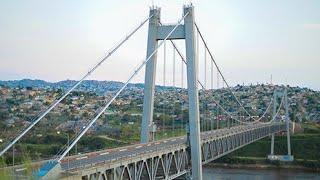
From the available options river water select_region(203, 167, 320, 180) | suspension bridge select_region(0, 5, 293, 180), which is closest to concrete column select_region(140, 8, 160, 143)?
suspension bridge select_region(0, 5, 293, 180)

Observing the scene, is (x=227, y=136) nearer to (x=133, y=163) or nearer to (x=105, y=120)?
(x=133, y=163)

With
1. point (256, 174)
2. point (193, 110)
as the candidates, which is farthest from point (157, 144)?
point (256, 174)

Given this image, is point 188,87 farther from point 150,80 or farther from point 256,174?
point 256,174

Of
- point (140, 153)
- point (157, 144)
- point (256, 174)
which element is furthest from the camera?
point (256, 174)

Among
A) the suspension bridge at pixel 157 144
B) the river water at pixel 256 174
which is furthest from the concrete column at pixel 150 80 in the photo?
the river water at pixel 256 174

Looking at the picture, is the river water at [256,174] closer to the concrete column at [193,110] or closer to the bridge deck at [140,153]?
the bridge deck at [140,153]

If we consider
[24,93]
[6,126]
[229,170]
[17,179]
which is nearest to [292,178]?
[229,170]

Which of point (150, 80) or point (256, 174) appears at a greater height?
point (150, 80)
